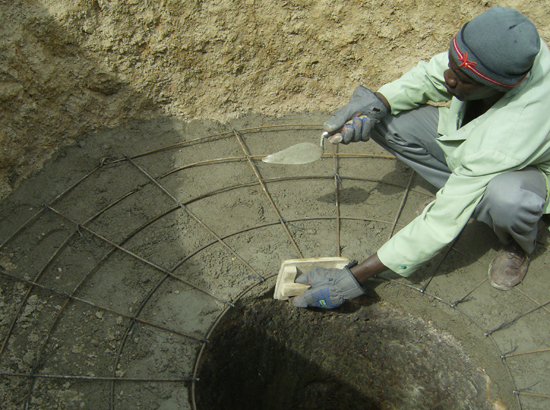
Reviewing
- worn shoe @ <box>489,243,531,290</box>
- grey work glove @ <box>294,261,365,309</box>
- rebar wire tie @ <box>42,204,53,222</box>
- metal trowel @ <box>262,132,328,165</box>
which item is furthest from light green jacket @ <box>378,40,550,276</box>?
rebar wire tie @ <box>42,204,53,222</box>

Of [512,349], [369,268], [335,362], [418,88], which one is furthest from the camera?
[335,362]

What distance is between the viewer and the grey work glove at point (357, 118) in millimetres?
2477

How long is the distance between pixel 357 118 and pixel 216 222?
1078mm

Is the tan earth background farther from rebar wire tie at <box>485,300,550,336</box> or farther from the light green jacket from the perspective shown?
the light green jacket

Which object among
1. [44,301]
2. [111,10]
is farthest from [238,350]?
[111,10]

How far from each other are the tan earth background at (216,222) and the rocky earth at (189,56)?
0.04 ft

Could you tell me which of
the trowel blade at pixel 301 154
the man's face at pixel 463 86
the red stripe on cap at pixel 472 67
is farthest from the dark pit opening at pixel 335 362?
the red stripe on cap at pixel 472 67

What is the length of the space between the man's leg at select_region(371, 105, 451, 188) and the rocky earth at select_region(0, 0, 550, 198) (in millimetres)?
889

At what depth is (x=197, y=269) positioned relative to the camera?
2.67m

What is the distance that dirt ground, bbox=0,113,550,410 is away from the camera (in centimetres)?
232

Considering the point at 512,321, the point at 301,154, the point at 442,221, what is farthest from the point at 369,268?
the point at 512,321

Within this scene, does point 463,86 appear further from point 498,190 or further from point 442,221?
point 442,221

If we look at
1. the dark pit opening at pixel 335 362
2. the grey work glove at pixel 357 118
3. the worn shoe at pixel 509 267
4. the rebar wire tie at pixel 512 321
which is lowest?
the dark pit opening at pixel 335 362

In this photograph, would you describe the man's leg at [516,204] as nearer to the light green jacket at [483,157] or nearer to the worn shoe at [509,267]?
the light green jacket at [483,157]
